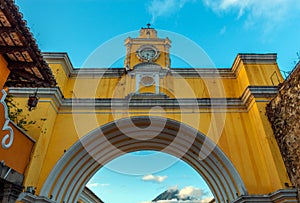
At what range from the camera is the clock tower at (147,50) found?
387 inches

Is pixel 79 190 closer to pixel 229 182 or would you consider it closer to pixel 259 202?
pixel 229 182

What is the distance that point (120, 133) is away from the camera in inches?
321

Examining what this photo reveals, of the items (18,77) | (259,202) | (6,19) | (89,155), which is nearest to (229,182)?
(259,202)

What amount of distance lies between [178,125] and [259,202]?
316cm

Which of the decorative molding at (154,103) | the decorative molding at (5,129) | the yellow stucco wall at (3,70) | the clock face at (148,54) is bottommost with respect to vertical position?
the decorative molding at (5,129)

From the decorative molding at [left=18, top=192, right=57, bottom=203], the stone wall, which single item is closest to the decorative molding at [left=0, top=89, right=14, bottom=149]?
the decorative molding at [left=18, top=192, right=57, bottom=203]

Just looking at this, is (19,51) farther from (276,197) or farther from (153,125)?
(276,197)

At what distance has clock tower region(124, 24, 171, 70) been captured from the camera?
983cm

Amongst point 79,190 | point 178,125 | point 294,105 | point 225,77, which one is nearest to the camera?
point 294,105

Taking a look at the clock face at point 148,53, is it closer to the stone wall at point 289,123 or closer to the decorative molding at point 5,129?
the stone wall at point 289,123

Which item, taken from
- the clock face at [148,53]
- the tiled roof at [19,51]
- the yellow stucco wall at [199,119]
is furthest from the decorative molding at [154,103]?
the clock face at [148,53]

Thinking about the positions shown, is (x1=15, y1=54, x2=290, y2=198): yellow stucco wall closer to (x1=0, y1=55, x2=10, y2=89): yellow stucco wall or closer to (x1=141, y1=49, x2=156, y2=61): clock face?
(x1=141, y1=49, x2=156, y2=61): clock face

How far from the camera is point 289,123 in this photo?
20.2 ft

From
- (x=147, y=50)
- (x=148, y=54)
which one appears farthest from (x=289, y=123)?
(x=147, y=50)
